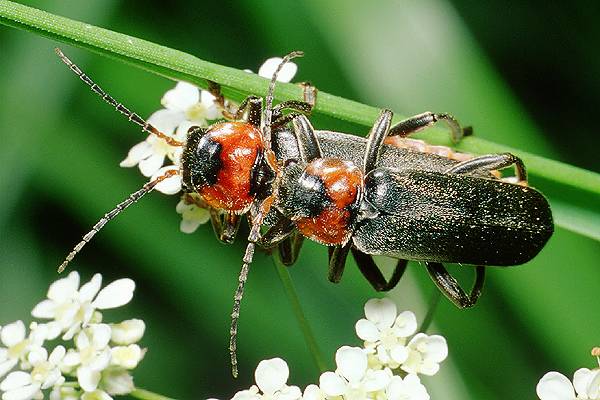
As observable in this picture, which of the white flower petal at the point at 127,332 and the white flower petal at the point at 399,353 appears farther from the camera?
the white flower petal at the point at 127,332

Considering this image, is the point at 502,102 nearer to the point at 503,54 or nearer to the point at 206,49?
→ the point at 503,54

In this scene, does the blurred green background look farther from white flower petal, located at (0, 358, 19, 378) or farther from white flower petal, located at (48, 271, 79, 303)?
white flower petal, located at (0, 358, 19, 378)

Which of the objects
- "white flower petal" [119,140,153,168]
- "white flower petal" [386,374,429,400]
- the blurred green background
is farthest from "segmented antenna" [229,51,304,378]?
the blurred green background

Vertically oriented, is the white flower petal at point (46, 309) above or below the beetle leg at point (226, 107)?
below

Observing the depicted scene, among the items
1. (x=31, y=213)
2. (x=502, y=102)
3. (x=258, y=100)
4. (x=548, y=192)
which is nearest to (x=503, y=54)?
(x=502, y=102)

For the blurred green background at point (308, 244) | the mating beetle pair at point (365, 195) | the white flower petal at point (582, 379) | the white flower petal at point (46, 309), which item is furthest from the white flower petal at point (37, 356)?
the white flower petal at point (582, 379)

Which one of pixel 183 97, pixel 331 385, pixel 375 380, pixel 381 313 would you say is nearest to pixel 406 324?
pixel 381 313

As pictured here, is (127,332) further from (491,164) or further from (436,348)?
(491,164)

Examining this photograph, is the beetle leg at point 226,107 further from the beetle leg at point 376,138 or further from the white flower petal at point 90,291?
the white flower petal at point 90,291
